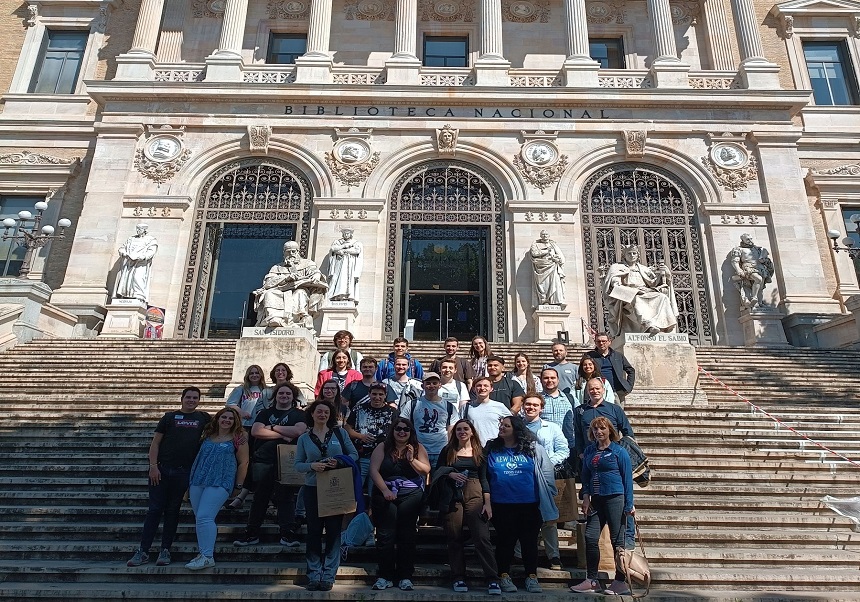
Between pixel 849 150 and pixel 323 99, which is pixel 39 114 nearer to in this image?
pixel 323 99

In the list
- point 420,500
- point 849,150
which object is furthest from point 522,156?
point 420,500

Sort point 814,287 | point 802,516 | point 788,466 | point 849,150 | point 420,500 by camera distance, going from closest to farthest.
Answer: point 420,500, point 802,516, point 788,466, point 814,287, point 849,150

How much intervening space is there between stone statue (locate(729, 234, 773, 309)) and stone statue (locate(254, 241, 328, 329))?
1153 cm

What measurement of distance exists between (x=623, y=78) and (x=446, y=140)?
629cm

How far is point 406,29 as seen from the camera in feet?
70.1

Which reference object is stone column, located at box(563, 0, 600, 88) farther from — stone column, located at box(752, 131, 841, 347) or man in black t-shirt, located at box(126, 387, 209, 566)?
man in black t-shirt, located at box(126, 387, 209, 566)

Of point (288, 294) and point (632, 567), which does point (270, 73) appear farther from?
point (632, 567)

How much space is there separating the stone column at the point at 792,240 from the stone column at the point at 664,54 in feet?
9.75

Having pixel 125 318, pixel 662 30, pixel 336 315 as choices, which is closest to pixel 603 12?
pixel 662 30

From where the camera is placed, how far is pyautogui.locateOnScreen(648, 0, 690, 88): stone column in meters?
20.3

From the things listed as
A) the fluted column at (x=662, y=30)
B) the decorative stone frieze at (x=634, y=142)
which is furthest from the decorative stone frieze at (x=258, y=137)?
the fluted column at (x=662, y=30)

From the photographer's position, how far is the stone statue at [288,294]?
1230 cm

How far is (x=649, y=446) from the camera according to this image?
27.3ft

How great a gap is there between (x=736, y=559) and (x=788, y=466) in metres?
2.78
